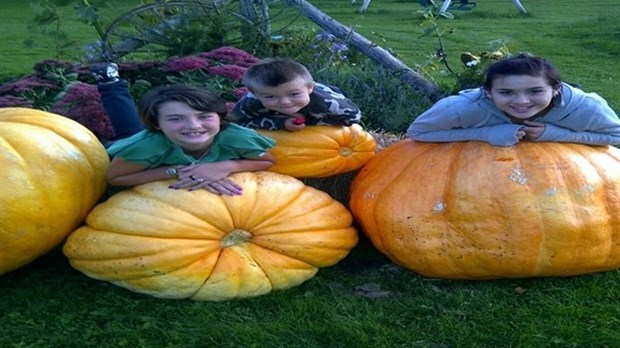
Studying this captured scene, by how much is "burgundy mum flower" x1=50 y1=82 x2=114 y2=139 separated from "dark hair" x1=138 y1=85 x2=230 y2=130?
3.76ft

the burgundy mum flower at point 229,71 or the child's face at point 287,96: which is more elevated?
the child's face at point 287,96

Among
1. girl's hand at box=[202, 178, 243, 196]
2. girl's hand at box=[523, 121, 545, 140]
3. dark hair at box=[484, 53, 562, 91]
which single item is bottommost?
girl's hand at box=[202, 178, 243, 196]

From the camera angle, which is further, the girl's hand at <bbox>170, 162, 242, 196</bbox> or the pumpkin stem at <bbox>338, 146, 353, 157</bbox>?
the pumpkin stem at <bbox>338, 146, 353, 157</bbox>

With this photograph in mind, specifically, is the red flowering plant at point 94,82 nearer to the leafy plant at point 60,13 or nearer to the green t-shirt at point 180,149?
the leafy plant at point 60,13

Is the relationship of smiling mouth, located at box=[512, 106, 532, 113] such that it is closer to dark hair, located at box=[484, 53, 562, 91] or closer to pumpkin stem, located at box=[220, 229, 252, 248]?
dark hair, located at box=[484, 53, 562, 91]

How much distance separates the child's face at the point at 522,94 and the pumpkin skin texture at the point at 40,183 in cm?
189

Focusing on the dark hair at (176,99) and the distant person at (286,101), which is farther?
the distant person at (286,101)

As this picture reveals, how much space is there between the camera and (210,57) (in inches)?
240

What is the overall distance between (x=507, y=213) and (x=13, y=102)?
318 cm

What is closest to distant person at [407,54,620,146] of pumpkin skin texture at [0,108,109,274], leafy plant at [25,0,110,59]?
pumpkin skin texture at [0,108,109,274]

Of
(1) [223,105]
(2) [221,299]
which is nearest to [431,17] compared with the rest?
(1) [223,105]

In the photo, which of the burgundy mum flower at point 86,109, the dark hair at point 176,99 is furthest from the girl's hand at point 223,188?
the burgundy mum flower at point 86,109

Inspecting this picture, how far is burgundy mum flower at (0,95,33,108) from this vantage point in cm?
486

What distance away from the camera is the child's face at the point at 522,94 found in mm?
3461
